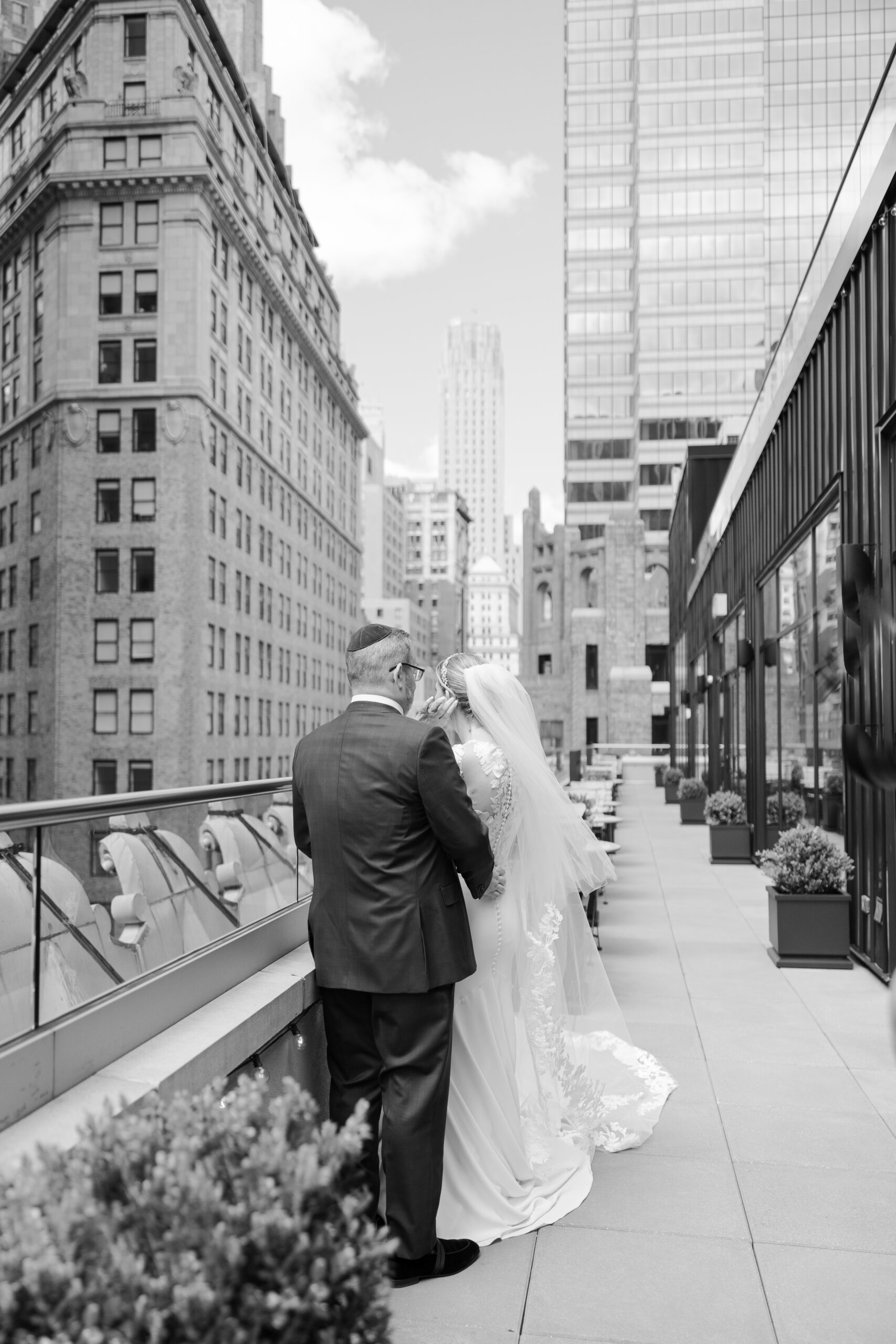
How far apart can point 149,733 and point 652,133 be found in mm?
52826

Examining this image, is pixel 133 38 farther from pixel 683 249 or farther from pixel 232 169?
pixel 683 249

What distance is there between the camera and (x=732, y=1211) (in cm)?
417

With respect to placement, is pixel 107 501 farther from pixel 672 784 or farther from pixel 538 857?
pixel 538 857

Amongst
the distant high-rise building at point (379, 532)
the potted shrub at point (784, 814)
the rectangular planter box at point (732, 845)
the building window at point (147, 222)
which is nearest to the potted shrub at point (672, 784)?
the rectangular planter box at point (732, 845)

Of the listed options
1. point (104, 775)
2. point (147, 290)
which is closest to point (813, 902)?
point (104, 775)

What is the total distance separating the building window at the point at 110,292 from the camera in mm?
56438

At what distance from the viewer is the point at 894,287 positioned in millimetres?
7273

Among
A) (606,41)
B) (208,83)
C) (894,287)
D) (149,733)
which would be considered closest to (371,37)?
(606,41)

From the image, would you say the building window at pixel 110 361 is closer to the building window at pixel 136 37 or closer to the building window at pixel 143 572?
the building window at pixel 143 572

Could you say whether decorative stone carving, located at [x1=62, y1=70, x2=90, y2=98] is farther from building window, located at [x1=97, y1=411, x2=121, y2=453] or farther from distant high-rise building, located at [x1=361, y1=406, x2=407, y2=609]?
distant high-rise building, located at [x1=361, y1=406, x2=407, y2=609]

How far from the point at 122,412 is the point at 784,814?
162ft

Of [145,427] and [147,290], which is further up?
[147,290]

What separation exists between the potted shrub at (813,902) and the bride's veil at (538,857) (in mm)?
4150

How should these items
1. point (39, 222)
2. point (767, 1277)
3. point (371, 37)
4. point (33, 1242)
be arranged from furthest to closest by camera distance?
point (371, 37) < point (39, 222) < point (767, 1277) < point (33, 1242)
